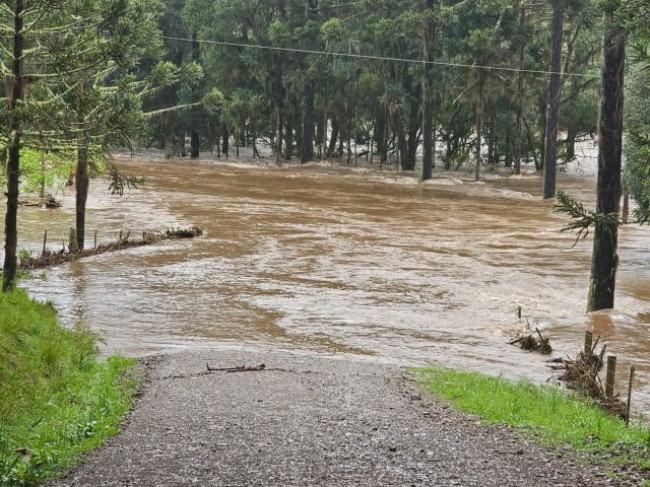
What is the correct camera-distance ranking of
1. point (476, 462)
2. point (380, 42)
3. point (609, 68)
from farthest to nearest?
point (380, 42) → point (609, 68) → point (476, 462)

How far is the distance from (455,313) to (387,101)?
36.9 metres

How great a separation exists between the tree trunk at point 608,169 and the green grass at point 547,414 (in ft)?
20.8

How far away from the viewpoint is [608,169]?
711 inches

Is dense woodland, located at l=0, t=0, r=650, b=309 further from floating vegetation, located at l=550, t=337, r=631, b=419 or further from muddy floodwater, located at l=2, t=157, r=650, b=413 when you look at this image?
floating vegetation, located at l=550, t=337, r=631, b=419

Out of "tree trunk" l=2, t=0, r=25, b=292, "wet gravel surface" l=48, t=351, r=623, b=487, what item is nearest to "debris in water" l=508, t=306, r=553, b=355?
"wet gravel surface" l=48, t=351, r=623, b=487

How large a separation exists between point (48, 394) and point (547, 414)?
599 cm

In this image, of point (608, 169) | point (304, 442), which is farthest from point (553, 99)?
point (304, 442)

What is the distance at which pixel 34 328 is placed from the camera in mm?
12094

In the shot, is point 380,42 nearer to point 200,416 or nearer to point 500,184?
point 500,184

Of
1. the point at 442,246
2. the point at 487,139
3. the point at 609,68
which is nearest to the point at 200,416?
the point at 609,68

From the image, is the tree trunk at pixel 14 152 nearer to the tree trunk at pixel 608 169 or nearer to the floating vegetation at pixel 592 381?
the floating vegetation at pixel 592 381

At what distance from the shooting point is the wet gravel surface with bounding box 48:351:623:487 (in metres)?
7.69

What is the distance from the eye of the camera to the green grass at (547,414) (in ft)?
28.5

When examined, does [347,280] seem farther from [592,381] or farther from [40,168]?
[40,168]
